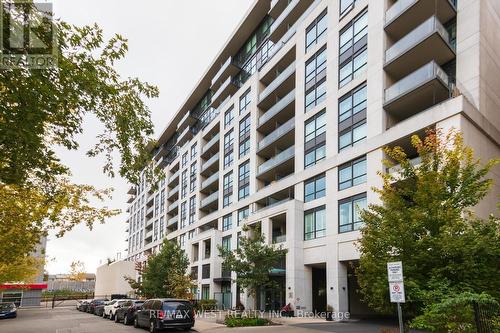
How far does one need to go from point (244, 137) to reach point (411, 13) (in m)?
23.6

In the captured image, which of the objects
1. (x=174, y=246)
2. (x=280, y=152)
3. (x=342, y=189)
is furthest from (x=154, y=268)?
(x=342, y=189)

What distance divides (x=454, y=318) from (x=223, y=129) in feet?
146

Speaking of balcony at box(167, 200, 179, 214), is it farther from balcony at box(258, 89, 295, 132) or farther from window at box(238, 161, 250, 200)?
balcony at box(258, 89, 295, 132)

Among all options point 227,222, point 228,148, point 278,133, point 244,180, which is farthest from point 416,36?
point 227,222

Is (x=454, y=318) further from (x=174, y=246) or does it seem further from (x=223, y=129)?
(x=223, y=129)

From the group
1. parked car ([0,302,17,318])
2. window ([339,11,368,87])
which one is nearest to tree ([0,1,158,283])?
window ([339,11,368,87])

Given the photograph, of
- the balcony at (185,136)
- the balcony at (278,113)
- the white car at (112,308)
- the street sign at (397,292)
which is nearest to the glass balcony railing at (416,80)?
the balcony at (278,113)

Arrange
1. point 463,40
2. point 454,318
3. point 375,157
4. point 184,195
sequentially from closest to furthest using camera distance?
point 454,318 < point 463,40 < point 375,157 < point 184,195

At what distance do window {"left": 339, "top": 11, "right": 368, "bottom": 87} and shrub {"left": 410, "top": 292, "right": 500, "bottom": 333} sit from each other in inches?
862

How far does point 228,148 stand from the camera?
52.1 meters

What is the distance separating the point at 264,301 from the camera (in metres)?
38.1

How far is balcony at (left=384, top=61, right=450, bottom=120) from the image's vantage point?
2488 centimetres

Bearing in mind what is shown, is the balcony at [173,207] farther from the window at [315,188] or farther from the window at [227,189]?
the window at [315,188]

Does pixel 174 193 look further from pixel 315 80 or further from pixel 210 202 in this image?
pixel 315 80
